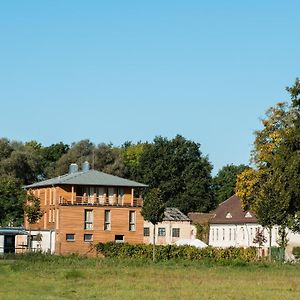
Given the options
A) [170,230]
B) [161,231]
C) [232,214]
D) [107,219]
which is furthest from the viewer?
[170,230]

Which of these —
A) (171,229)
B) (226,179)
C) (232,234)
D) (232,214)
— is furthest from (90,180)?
(226,179)

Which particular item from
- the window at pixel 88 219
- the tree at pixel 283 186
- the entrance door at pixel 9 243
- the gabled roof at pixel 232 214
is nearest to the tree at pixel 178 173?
the gabled roof at pixel 232 214

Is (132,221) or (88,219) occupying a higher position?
(88,219)

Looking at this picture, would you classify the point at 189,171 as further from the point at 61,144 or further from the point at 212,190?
the point at 61,144

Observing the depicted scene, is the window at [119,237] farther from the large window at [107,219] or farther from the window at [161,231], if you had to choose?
the window at [161,231]

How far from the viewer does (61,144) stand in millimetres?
154000

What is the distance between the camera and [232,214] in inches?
4498

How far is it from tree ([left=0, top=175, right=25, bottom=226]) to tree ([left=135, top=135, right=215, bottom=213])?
78.8 ft

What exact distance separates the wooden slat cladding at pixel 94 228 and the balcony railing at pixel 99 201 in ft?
2.07

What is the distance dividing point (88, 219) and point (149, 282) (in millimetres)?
58085

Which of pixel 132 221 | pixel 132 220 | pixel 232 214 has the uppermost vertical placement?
pixel 232 214

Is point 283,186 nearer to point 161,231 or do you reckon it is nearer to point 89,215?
point 89,215

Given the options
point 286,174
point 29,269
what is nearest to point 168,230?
point 286,174

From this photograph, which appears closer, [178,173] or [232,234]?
[232,234]
